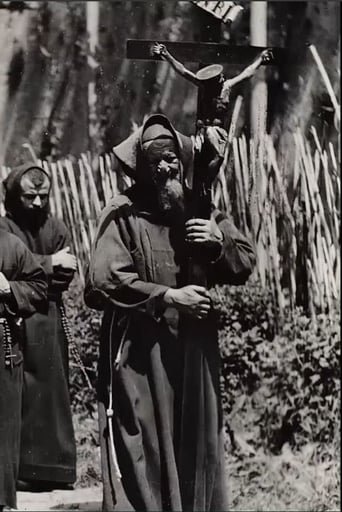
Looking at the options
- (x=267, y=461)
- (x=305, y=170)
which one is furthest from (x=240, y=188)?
(x=267, y=461)

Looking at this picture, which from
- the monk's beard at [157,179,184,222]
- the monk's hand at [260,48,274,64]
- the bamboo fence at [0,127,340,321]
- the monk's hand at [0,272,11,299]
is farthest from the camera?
the monk's hand at [260,48,274,64]

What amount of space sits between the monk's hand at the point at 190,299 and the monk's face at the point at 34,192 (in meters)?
0.67

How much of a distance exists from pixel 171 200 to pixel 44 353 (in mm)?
855

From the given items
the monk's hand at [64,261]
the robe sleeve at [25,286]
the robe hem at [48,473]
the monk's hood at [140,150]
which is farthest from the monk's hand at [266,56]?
the robe hem at [48,473]

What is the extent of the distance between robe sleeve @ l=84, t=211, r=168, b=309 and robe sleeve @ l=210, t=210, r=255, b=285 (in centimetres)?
26

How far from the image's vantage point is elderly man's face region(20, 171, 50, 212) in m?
5.54

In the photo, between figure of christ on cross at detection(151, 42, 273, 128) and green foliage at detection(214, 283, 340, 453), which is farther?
green foliage at detection(214, 283, 340, 453)

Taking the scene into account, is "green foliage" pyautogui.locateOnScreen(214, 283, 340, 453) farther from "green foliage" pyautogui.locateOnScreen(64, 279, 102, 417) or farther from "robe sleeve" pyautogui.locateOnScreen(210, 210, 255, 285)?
"green foliage" pyautogui.locateOnScreen(64, 279, 102, 417)

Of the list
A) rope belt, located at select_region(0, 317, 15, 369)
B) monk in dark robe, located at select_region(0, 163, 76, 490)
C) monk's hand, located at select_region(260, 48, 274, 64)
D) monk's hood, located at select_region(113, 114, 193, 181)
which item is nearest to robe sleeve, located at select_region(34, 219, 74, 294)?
monk in dark robe, located at select_region(0, 163, 76, 490)

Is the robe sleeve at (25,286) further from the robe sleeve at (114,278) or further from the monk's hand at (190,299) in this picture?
the monk's hand at (190,299)

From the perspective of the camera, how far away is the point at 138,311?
5.49m

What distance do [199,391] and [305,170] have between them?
1180mm

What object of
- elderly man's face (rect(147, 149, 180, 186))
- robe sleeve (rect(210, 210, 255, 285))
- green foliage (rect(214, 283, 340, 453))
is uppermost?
elderly man's face (rect(147, 149, 180, 186))

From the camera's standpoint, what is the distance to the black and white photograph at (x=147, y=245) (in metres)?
5.50
